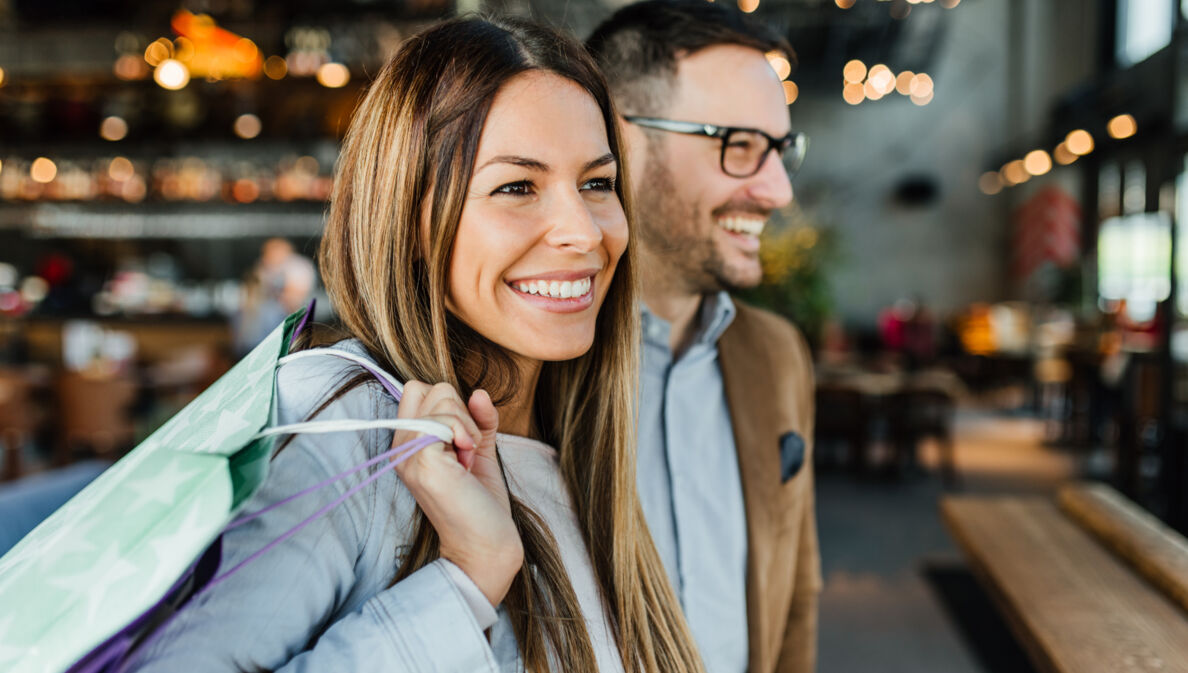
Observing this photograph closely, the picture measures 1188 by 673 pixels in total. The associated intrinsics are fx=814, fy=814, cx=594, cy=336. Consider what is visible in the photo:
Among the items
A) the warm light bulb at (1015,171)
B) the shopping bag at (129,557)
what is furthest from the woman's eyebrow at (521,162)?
the warm light bulb at (1015,171)

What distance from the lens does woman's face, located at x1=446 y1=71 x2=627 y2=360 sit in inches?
33.0

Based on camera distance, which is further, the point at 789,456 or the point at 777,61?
the point at 777,61

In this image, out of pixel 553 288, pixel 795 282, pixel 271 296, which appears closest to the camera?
pixel 553 288

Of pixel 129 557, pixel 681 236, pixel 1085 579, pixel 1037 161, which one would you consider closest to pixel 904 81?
pixel 1037 161

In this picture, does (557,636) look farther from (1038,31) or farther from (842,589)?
(1038,31)

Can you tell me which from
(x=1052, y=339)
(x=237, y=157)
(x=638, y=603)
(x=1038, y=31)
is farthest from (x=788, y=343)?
(x=1038, y=31)

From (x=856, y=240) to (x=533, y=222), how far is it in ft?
46.8

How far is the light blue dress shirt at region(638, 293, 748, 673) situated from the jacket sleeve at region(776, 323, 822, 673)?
0.69 ft

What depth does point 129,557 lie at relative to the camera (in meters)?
0.54

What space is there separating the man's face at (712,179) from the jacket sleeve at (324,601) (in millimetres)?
845

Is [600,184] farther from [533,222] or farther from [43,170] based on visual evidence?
[43,170]

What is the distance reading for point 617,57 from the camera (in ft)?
5.14

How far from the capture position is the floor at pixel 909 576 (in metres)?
3.50

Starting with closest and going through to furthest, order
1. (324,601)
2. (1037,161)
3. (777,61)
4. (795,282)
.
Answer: (324,601), (795,282), (777,61), (1037,161)
